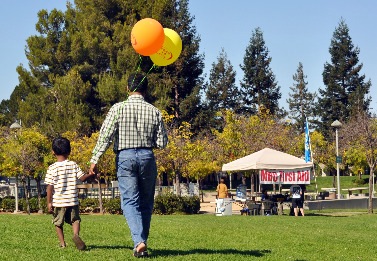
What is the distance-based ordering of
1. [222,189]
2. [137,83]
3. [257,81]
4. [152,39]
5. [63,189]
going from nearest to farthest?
[137,83] < [63,189] < [152,39] < [222,189] < [257,81]

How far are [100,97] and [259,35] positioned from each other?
25202 mm

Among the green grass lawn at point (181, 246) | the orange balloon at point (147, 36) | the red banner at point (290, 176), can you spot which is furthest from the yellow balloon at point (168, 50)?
the red banner at point (290, 176)

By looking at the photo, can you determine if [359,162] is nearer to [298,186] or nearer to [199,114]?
[199,114]

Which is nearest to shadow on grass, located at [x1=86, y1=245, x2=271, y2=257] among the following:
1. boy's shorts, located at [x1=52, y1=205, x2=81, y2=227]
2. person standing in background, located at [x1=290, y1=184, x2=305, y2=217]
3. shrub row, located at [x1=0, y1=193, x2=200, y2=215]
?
boy's shorts, located at [x1=52, y1=205, x2=81, y2=227]

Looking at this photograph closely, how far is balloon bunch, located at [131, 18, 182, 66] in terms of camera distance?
26.1ft

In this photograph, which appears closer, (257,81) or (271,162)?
(271,162)

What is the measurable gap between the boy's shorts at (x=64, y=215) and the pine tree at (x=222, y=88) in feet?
186

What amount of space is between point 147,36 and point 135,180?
169 cm

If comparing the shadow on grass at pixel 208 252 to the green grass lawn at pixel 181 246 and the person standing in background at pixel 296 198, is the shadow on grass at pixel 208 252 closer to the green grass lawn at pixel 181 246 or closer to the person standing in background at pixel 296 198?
the green grass lawn at pixel 181 246

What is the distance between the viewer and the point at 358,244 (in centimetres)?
1073

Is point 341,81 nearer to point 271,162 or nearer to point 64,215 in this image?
point 271,162

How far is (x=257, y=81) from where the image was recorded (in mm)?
66125

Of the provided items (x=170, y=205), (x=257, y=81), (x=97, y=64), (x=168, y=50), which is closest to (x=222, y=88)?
(x=257, y=81)

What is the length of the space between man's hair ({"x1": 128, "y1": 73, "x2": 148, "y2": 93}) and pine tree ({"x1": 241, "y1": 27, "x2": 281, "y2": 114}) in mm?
58867
